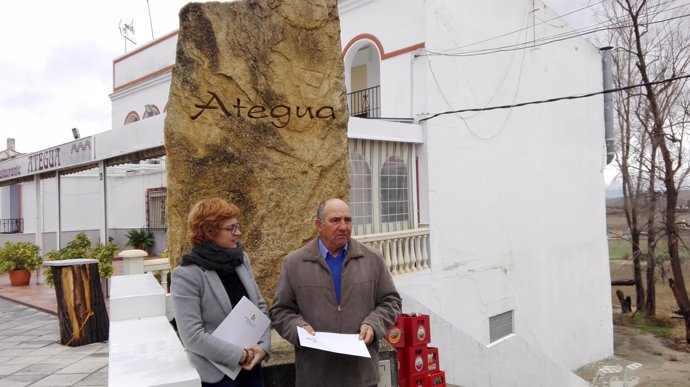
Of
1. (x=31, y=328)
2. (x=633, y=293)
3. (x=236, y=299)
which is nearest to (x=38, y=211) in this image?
(x=31, y=328)

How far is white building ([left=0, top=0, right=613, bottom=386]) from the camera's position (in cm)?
895

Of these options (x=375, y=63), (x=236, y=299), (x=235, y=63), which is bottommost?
(x=236, y=299)

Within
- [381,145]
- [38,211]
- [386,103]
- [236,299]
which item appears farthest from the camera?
[38,211]

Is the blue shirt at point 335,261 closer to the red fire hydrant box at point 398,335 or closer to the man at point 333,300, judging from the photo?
the man at point 333,300

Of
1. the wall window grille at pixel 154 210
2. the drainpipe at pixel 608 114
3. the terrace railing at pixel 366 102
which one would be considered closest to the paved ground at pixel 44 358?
the terrace railing at pixel 366 102

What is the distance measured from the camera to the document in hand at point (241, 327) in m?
2.56

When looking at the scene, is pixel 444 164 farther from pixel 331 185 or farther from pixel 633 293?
pixel 633 293

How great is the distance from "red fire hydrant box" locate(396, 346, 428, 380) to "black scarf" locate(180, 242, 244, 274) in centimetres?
326

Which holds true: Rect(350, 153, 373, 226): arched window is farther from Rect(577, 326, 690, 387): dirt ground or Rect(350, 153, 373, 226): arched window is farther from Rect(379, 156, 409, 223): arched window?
Rect(577, 326, 690, 387): dirt ground

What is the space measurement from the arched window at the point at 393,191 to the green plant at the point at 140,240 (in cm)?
1020

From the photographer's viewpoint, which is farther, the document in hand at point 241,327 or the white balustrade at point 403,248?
the white balustrade at point 403,248

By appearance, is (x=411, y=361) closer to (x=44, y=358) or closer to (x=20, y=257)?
(x=44, y=358)

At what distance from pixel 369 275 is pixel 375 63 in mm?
11592

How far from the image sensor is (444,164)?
32.2 ft
